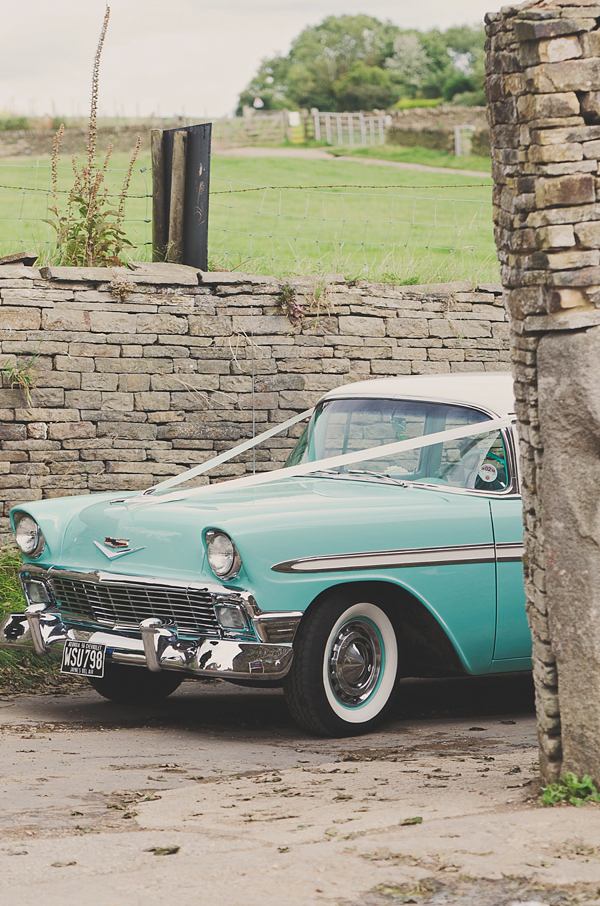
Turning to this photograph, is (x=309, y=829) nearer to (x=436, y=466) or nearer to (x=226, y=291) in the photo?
(x=436, y=466)

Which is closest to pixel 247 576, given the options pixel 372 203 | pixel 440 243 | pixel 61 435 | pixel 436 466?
pixel 436 466

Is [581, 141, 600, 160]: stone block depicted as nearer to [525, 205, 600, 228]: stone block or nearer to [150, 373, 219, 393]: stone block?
[525, 205, 600, 228]: stone block

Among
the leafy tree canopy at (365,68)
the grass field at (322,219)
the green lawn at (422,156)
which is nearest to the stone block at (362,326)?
the grass field at (322,219)

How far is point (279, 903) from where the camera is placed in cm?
282

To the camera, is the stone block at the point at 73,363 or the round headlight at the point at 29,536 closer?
the round headlight at the point at 29,536

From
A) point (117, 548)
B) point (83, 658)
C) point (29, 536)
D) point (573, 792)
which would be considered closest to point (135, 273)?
point (29, 536)

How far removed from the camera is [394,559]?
16.8ft

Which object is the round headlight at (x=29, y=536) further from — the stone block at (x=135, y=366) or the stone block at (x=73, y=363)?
the stone block at (x=135, y=366)

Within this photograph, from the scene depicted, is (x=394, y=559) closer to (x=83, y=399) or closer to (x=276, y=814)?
(x=276, y=814)

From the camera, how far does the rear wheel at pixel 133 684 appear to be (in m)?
6.03

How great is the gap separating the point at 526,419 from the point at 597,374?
365 mm

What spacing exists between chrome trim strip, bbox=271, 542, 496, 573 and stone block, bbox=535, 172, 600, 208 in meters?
2.04

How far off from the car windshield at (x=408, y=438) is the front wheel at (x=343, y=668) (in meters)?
0.82

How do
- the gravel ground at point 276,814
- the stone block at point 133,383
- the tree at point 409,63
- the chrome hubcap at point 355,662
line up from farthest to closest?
the tree at point 409,63 < the stone block at point 133,383 < the chrome hubcap at point 355,662 < the gravel ground at point 276,814
